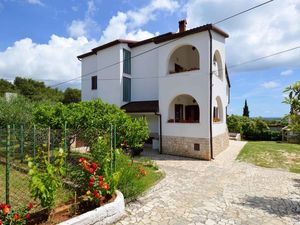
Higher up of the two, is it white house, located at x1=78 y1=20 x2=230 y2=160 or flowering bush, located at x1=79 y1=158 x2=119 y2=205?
white house, located at x1=78 y1=20 x2=230 y2=160

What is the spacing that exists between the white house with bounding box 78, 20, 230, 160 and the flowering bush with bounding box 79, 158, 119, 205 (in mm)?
9404

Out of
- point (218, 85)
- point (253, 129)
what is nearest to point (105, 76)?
point (218, 85)

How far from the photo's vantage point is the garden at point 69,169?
4.80 m

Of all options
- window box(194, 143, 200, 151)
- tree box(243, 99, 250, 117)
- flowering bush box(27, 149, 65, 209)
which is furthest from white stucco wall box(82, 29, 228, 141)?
tree box(243, 99, 250, 117)

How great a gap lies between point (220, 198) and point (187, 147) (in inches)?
298

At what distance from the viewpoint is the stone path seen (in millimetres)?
5945

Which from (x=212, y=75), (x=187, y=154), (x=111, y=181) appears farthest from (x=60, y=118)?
(x=212, y=75)

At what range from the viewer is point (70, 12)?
12164 mm

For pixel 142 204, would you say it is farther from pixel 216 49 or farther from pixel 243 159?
pixel 216 49

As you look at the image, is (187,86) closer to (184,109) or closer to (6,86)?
(184,109)

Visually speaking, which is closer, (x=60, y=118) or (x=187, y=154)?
(x=60, y=118)

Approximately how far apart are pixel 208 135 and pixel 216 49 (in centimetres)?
577

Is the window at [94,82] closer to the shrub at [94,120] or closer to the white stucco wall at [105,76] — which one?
the white stucco wall at [105,76]

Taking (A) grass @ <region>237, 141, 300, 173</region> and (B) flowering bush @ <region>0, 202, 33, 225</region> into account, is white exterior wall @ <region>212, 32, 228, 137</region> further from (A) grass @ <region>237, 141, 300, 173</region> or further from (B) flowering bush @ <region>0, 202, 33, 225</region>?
(B) flowering bush @ <region>0, 202, 33, 225</region>
